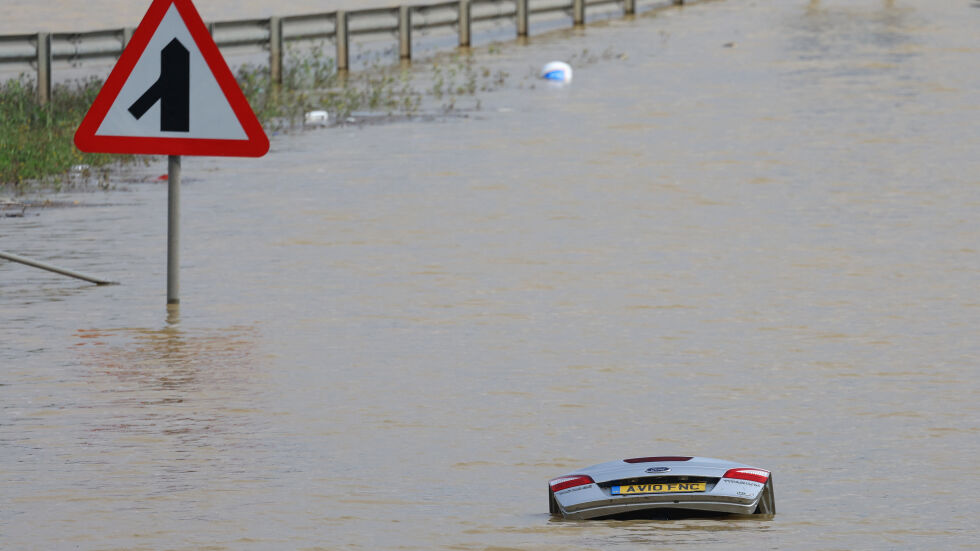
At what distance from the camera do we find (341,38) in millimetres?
32812

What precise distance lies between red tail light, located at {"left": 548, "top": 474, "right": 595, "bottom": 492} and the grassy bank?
39.0 feet

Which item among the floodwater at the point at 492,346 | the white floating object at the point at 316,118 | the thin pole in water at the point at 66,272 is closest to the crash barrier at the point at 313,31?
the white floating object at the point at 316,118

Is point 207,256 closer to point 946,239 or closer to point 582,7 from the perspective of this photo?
point 946,239

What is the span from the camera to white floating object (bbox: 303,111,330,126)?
2431cm

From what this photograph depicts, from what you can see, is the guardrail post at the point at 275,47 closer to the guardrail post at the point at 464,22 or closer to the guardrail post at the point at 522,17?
the guardrail post at the point at 464,22

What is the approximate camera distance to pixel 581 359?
955cm

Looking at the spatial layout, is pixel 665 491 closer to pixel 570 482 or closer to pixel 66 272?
pixel 570 482

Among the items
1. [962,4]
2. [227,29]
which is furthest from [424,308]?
[962,4]

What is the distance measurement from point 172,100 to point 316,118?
14.6 meters

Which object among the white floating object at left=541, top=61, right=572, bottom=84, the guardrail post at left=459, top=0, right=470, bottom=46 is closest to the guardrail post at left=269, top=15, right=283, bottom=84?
the white floating object at left=541, top=61, right=572, bottom=84

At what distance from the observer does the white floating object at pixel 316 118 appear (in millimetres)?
24312

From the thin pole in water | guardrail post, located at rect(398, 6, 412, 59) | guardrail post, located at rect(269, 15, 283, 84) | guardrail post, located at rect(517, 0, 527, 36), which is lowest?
the thin pole in water

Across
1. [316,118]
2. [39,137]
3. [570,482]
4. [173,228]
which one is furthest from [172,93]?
[316,118]

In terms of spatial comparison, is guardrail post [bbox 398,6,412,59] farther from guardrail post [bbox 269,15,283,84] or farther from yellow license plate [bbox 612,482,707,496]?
yellow license plate [bbox 612,482,707,496]
